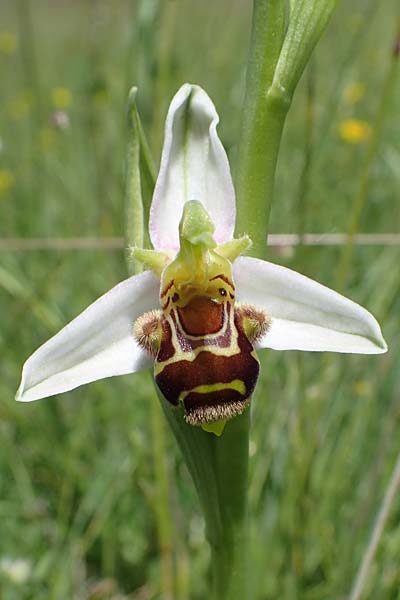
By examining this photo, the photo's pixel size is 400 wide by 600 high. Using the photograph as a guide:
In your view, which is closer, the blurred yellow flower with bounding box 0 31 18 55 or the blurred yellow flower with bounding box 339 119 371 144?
the blurred yellow flower with bounding box 339 119 371 144

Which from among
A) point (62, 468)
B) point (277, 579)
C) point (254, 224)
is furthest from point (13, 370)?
point (254, 224)

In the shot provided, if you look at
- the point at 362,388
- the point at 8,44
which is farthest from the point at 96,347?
the point at 8,44

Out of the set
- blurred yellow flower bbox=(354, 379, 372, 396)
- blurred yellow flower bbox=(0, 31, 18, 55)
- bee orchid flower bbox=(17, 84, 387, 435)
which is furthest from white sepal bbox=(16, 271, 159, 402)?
blurred yellow flower bbox=(0, 31, 18, 55)

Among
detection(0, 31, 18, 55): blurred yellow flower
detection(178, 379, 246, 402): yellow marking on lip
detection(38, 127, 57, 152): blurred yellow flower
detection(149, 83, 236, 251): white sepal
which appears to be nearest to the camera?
detection(178, 379, 246, 402): yellow marking on lip

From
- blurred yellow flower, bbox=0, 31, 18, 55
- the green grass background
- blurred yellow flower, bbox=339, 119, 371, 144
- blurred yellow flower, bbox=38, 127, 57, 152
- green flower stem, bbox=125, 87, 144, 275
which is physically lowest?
the green grass background

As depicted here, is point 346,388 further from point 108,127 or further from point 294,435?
point 108,127

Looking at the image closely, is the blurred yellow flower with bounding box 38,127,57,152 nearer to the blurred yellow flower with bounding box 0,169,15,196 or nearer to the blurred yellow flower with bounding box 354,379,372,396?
the blurred yellow flower with bounding box 0,169,15,196
